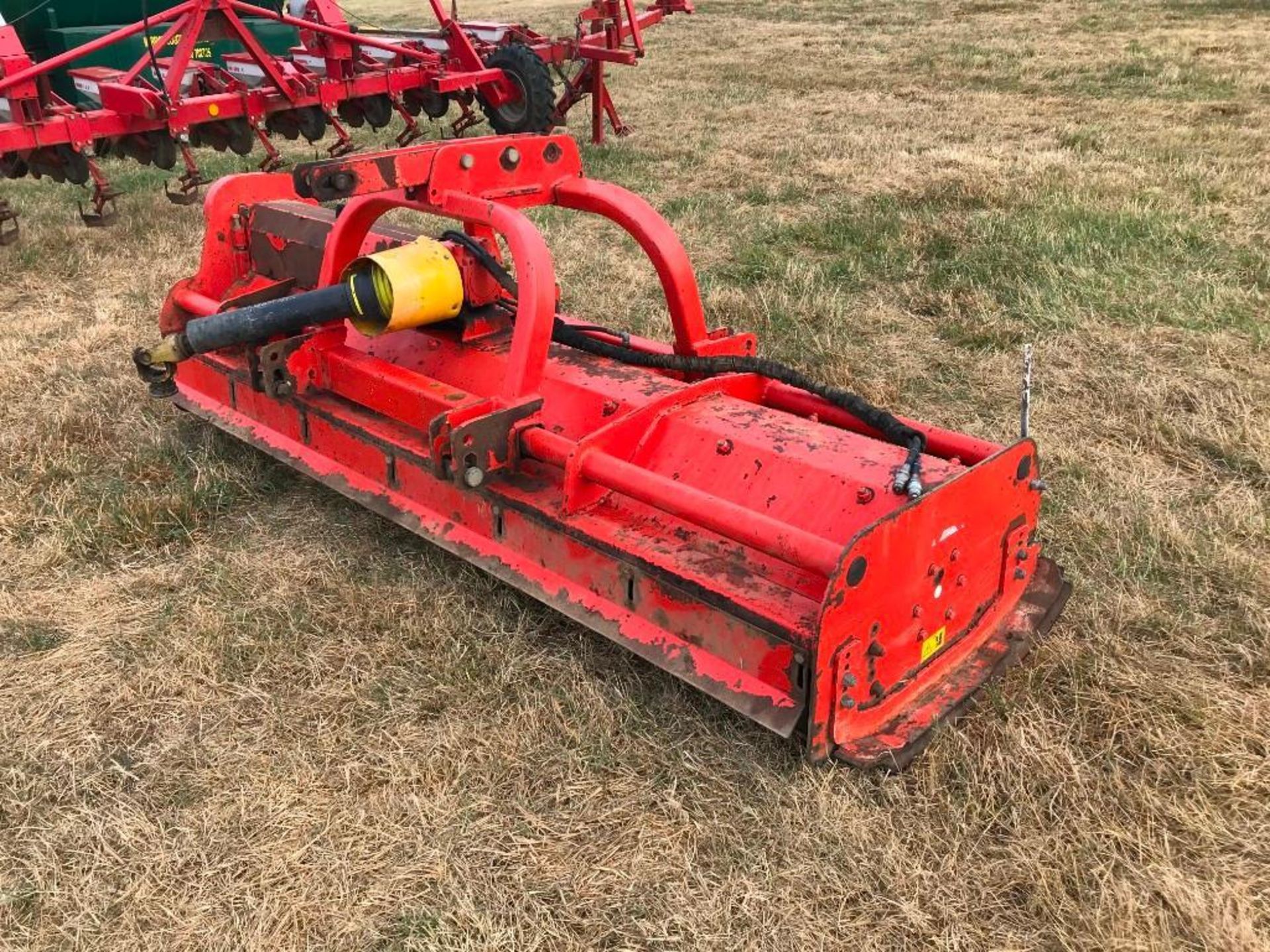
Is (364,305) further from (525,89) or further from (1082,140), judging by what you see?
(1082,140)

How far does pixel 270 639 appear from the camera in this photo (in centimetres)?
306

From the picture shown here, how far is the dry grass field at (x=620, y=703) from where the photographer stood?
2211mm

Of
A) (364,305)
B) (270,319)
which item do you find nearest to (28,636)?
(270,319)

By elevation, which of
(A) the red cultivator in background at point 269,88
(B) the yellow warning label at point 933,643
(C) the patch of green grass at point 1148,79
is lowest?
(B) the yellow warning label at point 933,643

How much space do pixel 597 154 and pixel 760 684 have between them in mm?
7092

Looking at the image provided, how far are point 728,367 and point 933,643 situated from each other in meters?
1.05

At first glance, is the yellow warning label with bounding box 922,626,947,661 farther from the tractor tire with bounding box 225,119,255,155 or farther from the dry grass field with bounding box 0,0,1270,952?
the tractor tire with bounding box 225,119,255,155

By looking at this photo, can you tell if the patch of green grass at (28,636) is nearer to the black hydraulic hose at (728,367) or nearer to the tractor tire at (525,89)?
the black hydraulic hose at (728,367)

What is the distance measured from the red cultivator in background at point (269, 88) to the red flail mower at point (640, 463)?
3.34m

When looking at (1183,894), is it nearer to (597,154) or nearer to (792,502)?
(792,502)

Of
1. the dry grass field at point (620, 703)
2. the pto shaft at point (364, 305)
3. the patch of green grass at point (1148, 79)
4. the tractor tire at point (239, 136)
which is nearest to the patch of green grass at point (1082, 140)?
the patch of green grass at point (1148, 79)

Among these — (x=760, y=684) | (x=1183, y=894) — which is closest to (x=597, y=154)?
(x=760, y=684)

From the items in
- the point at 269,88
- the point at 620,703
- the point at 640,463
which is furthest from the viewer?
the point at 269,88

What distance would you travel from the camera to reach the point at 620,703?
2.77 m
